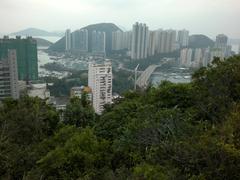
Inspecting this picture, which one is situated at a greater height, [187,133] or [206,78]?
[206,78]

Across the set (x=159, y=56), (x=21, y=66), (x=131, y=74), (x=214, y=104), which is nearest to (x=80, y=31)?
(x=159, y=56)

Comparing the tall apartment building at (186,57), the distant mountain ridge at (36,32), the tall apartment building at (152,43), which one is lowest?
the tall apartment building at (186,57)

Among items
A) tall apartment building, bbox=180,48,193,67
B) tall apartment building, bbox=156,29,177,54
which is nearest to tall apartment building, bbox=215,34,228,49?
tall apartment building, bbox=180,48,193,67

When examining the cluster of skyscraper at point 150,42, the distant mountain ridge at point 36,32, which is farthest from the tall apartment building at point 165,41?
the distant mountain ridge at point 36,32

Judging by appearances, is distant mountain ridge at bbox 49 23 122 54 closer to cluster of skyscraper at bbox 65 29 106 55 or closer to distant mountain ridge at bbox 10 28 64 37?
cluster of skyscraper at bbox 65 29 106 55

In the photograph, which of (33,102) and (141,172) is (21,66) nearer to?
(33,102)

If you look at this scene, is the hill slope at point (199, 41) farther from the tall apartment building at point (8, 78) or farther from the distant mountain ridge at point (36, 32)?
the distant mountain ridge at point (36, 32)
